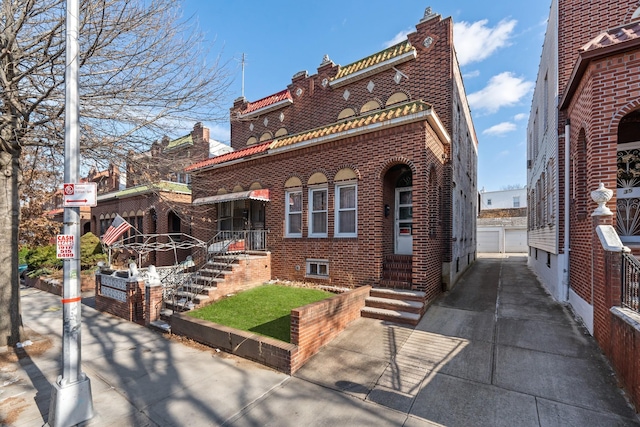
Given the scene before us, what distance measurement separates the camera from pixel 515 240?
27.8 meters

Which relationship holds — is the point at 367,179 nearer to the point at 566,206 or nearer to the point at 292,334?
the point at 292,334

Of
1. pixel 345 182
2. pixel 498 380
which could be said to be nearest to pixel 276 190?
pixel 345 182

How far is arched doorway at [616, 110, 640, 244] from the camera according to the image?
5.95m

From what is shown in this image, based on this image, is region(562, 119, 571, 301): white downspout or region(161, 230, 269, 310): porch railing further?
region(161, 230, 269, 310): porch railing

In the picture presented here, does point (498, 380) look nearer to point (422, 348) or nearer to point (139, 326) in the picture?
point (422, 348)

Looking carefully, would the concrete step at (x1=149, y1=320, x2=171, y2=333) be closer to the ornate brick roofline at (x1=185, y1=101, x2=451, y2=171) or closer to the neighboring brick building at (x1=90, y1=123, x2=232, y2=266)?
the neighboring brick building at (x1=90, y1=123, x2=232, y2=266)

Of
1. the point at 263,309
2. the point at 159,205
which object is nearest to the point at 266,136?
the point at 159,205

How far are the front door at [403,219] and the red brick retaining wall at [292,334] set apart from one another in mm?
3005

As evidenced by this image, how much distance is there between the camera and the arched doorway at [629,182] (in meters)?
5.95

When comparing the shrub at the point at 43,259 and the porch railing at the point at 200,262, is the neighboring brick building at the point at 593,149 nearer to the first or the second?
the porch railing at the point at 200,262

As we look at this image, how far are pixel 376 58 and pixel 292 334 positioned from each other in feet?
32.6

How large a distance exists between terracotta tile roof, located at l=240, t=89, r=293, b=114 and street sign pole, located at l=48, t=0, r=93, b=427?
9874mm

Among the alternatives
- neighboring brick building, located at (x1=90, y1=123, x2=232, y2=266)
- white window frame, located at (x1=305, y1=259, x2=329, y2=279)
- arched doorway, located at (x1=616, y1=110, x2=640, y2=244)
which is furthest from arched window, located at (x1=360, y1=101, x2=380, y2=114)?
arched doorway, located at (x1=616, y1=110, x2=640, y2=244)

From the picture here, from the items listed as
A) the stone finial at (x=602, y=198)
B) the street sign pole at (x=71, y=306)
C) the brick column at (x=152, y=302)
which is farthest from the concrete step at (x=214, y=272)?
the stone finial at (x=602, y=198)
